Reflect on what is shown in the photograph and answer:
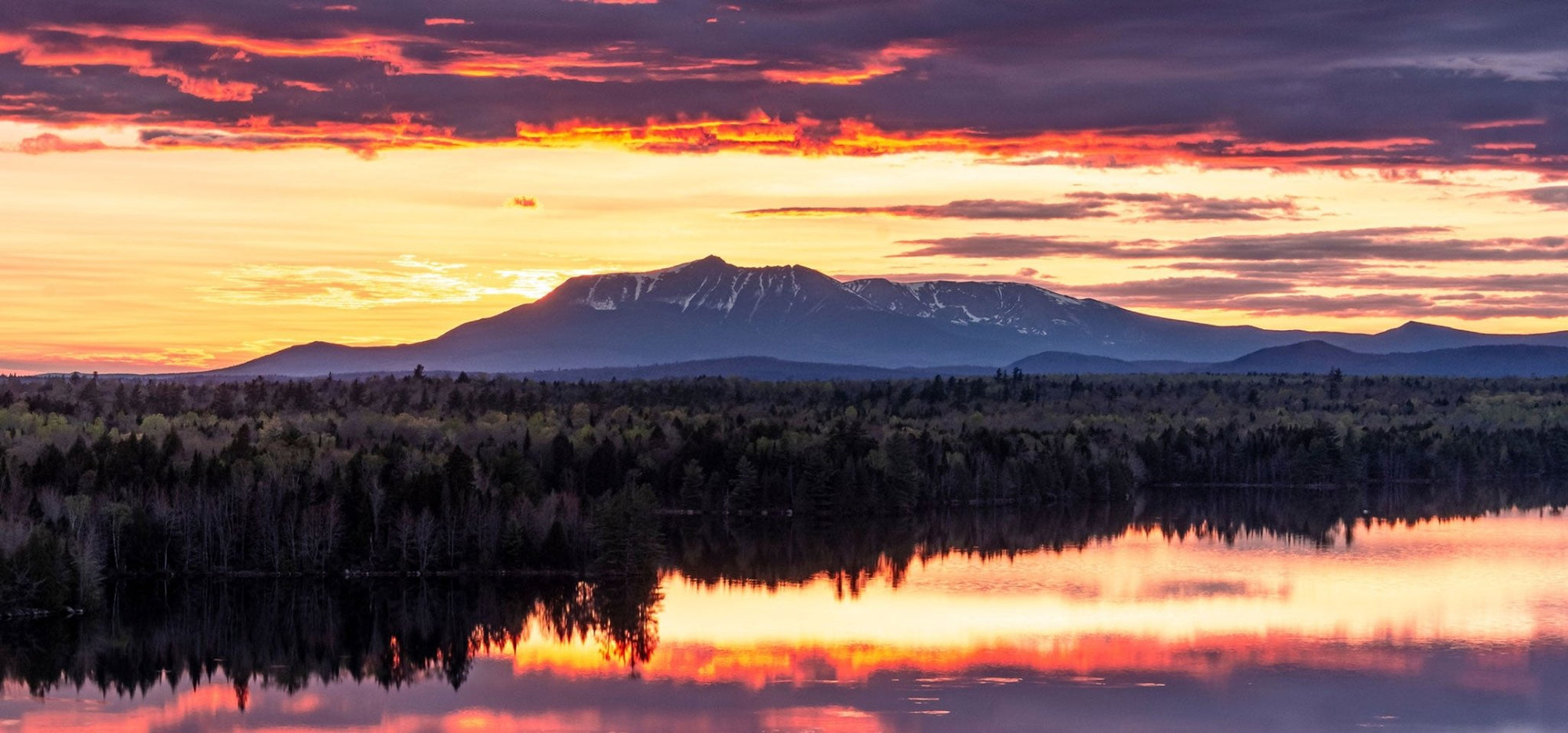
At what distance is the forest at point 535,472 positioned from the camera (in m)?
89.0

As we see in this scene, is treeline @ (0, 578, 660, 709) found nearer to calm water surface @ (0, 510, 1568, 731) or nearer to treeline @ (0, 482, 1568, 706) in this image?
treeline @ (0, 482, 1568, 706)

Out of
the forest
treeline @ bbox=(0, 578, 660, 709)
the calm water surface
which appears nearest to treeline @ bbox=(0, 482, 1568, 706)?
treeline @ bbox=(0, 578, 660, 709)

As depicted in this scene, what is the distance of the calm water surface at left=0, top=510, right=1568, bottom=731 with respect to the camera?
55.9 m

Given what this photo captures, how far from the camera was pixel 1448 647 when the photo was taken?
222 feet

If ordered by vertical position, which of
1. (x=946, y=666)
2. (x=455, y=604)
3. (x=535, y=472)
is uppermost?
(x=535, y=472)

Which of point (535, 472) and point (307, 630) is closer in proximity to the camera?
point (307, 630)

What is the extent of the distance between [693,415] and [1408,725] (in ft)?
415

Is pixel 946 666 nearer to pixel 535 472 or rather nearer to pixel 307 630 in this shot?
pixel 307 630

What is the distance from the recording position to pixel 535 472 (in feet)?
363

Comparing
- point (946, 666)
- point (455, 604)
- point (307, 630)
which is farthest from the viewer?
point (455, 604)

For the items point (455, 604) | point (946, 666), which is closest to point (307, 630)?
point (455, 604)

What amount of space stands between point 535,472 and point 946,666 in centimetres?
5167

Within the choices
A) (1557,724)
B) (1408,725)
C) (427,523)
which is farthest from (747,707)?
(427,523)

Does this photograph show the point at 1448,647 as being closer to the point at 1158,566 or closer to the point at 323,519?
the point at 1158,566
